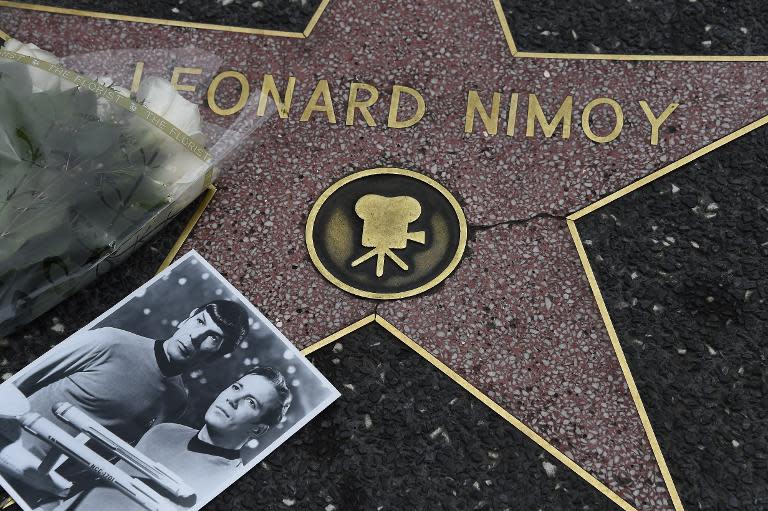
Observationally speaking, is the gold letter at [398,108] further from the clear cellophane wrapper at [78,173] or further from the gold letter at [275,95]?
the clear cellophane wrapper at [78,173]

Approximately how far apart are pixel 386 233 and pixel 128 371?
23.1 inches

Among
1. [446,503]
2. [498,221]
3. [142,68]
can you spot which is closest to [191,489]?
[446,503]

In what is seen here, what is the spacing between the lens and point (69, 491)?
1.50m

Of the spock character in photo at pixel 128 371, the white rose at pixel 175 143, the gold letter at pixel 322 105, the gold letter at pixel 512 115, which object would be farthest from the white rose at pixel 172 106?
the gold letter at pixel 512 115

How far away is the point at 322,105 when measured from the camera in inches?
74.0

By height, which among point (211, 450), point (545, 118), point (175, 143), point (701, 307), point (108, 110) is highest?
point (108, 110)

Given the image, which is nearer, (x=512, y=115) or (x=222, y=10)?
(x=512, y=115)

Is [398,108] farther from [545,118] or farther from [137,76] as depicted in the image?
[137,76]

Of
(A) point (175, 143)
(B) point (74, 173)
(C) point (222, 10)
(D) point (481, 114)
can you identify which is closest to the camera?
(B) point (74, 173)

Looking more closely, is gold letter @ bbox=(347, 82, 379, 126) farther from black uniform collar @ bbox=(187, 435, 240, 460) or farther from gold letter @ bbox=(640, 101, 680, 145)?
black uniform collar @ bbox=(187, 435, 240, 460)

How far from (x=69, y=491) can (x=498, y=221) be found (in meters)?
0.99

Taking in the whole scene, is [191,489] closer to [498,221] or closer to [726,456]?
[498,221]

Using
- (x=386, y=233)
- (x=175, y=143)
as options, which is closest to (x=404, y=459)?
(x=386, y=233)

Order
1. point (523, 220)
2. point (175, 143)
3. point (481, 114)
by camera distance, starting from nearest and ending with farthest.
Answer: point (175, 143) → point (523, 220) → point (481, 114)
